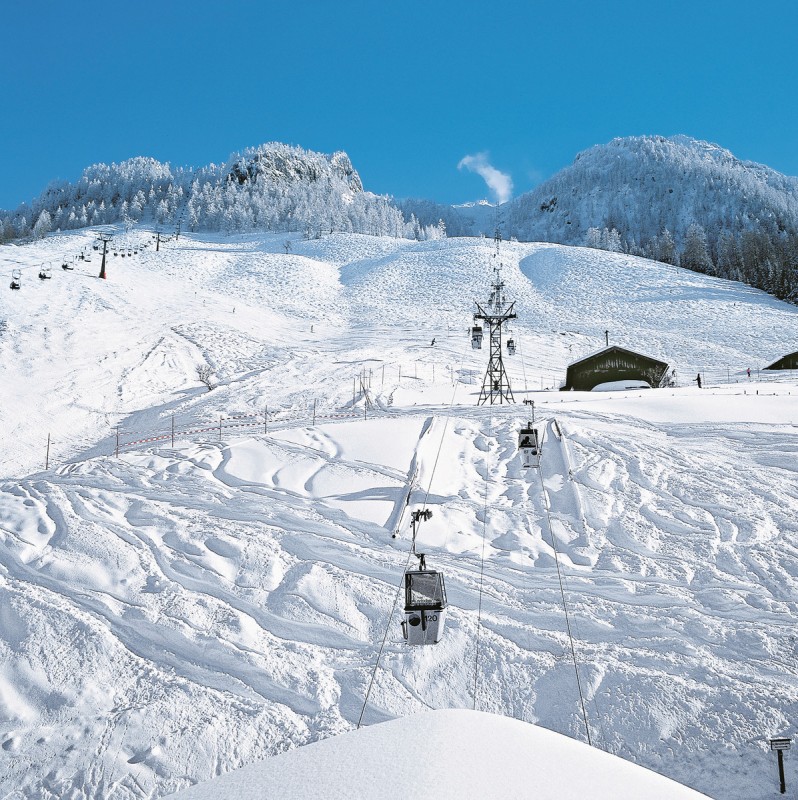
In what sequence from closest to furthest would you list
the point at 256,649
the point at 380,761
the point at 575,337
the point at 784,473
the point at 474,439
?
the point at 380,761, the point at 256,649, the point at 784,473, the point at 474,439, the point at 575,337

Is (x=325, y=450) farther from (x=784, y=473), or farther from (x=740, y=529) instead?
(x=784, y=473)

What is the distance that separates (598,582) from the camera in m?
11.1

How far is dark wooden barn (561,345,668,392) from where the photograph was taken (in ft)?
122

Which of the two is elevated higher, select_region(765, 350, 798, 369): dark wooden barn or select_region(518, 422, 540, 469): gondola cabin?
select_region(765, 350, 798, 369): dark wooden barn

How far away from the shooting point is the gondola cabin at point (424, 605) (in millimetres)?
6812

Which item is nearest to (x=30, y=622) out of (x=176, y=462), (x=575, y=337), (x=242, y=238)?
(x=176, y=462)

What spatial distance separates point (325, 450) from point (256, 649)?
29.5 feet

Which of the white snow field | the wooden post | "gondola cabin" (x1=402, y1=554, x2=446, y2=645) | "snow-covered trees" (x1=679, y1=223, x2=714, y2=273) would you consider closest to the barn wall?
the white snow field

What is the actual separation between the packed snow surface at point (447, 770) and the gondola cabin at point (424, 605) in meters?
3.33

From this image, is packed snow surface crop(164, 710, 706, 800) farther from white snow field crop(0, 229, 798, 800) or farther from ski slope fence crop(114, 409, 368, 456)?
ski slope fence crop(114, 409, 368, 456)

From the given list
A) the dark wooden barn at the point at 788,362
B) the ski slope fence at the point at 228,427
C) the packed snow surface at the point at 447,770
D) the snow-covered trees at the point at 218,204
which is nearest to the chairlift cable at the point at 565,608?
the packed snow surface at the point at 447,770

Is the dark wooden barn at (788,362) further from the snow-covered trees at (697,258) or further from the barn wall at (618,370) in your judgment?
the snow-covered trees at (697,258)

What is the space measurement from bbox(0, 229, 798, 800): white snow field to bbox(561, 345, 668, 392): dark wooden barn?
906 centimetres

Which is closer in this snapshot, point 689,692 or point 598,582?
point 689,692
